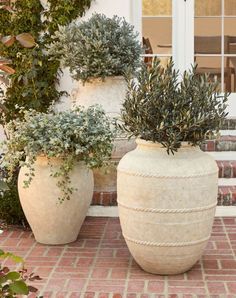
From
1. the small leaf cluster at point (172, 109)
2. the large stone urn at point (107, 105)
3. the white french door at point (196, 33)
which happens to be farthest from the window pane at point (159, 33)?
the small leaf cluster at point (172, 109)

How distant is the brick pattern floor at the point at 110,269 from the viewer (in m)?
4.12

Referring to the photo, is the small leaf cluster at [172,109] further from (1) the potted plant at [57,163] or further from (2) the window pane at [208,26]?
(2) the window pane at [208,26]

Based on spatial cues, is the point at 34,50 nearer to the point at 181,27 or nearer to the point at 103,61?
the point at 103,61

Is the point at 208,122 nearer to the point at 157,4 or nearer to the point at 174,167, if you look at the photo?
the point at 174,167

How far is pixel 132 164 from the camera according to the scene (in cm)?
432

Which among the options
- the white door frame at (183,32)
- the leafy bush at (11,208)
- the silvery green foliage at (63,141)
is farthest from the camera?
the white door frame at (183,32)

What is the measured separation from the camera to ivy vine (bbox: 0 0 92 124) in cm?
680

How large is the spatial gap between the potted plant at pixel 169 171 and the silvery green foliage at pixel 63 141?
71 cm

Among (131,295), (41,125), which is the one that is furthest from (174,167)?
(41,125)

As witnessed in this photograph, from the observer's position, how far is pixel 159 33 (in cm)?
739

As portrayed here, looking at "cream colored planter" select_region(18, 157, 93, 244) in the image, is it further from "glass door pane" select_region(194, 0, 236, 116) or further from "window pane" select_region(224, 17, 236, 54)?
"window pane" select_region(224, 17, 236, 54)

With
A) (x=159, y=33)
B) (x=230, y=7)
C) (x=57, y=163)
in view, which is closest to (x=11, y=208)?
(x=57, y=163)

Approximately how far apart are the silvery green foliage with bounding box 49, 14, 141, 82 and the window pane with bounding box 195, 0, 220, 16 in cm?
141

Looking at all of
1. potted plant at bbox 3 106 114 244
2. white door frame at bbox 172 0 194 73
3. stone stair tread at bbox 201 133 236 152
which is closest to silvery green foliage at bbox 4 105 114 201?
potted plant at bbox 3 106 114 244
